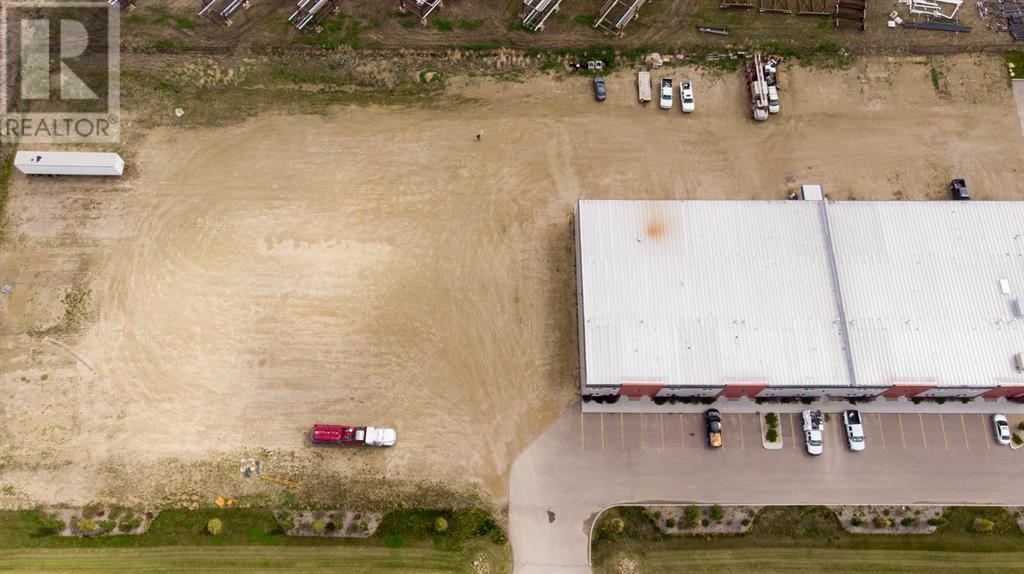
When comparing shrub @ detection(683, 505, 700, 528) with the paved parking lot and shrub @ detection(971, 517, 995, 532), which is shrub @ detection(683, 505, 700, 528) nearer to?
the paved parking lot

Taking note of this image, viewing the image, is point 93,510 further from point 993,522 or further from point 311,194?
point 993,522

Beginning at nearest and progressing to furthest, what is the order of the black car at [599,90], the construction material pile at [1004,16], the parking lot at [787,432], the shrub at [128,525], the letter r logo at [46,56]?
the shrub at [128,525], the parking lot at [787,432], the black car at [599,90], the letter r logo at [46,56], the construction material pile at [1004,16]

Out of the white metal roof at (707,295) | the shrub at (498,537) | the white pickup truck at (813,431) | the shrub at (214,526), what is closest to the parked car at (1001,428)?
the white pickup truck at (813,431)

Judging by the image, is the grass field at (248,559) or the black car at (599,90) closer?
the grass field at (248,559)

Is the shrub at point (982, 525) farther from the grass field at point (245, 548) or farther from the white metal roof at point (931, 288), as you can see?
the grass field at point (245, 548)

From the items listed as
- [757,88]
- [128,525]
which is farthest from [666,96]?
[128,525]

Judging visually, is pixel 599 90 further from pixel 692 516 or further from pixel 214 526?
pixel 214 526
